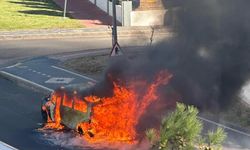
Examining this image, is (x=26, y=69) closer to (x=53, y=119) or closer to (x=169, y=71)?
(x=53, y=119)

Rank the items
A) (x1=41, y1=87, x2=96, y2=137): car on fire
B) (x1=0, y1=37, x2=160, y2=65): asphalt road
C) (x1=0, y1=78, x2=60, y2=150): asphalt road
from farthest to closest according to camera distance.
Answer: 1. (x1=0, y1=37, x2=160, y2=65): asphalt road
2. (x1=0, y1=78, x2=60, y2=150): asphalt road
3. (x1=41, y1=87, x2=96, y2=137): car on fire

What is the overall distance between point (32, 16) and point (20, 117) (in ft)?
82.1

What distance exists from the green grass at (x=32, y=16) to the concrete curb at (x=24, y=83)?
13549mm

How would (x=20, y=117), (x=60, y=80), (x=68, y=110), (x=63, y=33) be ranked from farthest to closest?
(x=63, y=33)
(x=60, y=80)
(x=20, y=117)
(x=68, y=110)

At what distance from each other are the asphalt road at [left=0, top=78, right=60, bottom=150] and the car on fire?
70 centimetres

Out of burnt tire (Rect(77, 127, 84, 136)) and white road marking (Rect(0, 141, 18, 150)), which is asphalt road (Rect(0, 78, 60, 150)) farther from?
burnt tire (Rect(77, 127, 84, 136))

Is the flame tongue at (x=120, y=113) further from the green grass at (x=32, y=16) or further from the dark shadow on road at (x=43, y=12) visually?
the dark shadow on road at (x=43, y=12)

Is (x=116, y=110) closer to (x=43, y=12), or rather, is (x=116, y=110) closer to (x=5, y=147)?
(x=5, y=147)

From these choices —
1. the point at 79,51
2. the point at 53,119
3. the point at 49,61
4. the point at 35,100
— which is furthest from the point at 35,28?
the point at 53,119

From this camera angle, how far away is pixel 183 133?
872cm

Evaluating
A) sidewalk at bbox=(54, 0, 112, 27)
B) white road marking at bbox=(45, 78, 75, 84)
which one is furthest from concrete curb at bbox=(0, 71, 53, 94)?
sidewalk at bbox=(54, 0, 112, 27)

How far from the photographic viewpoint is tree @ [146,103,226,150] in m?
8.62

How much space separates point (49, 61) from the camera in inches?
973

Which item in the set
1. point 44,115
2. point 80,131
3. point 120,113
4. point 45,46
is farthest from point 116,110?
point 45,46
